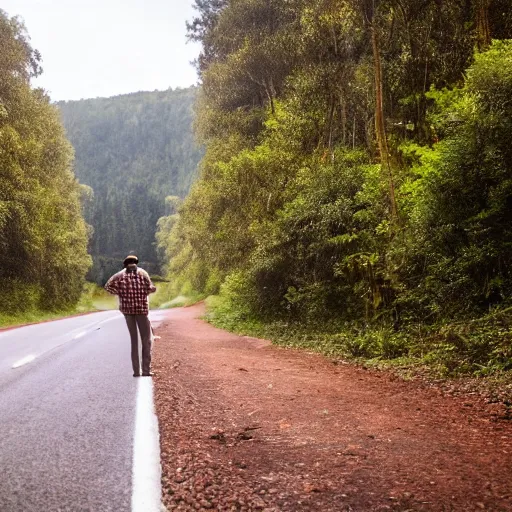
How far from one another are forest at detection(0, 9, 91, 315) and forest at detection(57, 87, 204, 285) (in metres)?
59.3

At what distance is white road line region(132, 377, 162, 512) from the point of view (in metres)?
2.89

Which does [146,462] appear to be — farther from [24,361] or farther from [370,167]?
[370,167]

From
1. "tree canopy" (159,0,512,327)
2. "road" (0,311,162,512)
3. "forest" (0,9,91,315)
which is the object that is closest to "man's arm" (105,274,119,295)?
"road" (0,311,162,512)

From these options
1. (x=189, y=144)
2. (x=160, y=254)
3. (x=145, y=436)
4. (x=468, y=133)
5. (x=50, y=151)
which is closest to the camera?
(x=145, y=436)

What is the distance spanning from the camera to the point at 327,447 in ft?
13.1

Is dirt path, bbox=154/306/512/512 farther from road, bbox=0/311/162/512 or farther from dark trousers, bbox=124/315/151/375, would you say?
dark trousers, bbox=124/315/151/375

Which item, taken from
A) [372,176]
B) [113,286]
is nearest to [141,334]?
[113,286]

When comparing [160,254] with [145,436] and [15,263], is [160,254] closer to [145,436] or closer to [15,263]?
[15,263]

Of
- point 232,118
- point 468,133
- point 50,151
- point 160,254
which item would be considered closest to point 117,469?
point 468,133

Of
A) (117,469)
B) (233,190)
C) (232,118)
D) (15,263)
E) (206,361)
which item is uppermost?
(232,118)

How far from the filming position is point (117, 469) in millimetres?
3393

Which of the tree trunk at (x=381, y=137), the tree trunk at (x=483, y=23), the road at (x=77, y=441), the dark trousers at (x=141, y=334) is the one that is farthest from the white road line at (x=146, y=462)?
the tree trunk at (x=483, y=23)

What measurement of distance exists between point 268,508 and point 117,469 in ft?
3.86

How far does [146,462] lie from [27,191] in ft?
79.9
